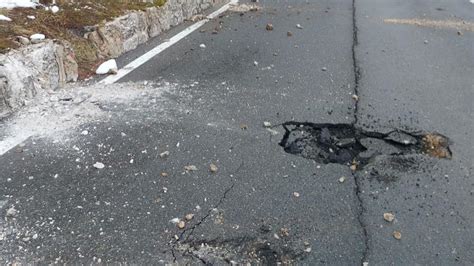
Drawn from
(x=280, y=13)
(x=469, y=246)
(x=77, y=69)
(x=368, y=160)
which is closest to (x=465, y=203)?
(x=469, y=246)

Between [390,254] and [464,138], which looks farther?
[464,138]

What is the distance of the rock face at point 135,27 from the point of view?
5520 mm

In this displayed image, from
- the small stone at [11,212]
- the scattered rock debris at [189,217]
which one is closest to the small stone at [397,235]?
the scattered rock debris at [189,217]

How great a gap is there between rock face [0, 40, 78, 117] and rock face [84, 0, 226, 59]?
0.52 m

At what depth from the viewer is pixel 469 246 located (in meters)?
2.96

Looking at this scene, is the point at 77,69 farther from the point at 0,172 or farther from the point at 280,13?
the point at 280,13

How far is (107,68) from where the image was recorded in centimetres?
520

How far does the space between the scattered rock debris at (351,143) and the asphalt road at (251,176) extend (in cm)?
3

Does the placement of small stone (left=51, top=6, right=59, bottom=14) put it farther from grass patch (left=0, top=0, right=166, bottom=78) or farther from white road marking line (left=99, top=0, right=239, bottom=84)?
white road marking line (left=99, top=0, right=239, bottom=84)

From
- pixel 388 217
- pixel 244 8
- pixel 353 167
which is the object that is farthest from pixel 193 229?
pixel 244 8

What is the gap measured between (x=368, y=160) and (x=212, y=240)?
5.31ft

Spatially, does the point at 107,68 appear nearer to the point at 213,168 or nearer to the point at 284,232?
the point at 213,168

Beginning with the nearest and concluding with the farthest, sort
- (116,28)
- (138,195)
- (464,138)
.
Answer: (138,195)
(464,138)
(116,28)

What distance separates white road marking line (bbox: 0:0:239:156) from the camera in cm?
381
